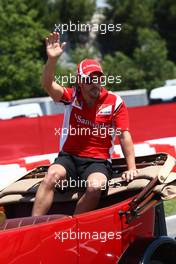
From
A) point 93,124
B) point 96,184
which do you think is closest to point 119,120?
point 93,124

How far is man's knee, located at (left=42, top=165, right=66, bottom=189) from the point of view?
4.54m

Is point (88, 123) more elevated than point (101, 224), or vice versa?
point (88, 123)

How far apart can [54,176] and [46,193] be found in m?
0.13

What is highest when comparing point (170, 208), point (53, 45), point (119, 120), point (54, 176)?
point (53, 45)

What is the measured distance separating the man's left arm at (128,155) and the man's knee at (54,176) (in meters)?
0.43

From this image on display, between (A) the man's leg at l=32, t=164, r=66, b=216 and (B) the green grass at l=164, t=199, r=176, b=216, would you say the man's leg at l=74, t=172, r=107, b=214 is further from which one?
(B) the green grass at l=164, t=199, r=176, b=216

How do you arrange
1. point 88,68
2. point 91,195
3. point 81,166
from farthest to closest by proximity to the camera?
point 81,166, point 88,68, point 91,195

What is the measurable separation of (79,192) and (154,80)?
30031 mm

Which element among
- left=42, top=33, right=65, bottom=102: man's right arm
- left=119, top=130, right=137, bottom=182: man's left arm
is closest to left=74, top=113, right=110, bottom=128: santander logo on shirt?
left=119, top=130, right=137, bottom=182: man's left arm

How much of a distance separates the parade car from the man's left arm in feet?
0.15

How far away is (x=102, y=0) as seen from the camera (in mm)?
46312

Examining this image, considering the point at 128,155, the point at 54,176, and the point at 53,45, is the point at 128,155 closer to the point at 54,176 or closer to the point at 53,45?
the point at 54,176

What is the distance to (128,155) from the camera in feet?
15.6

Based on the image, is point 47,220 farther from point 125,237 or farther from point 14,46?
point 14,46
